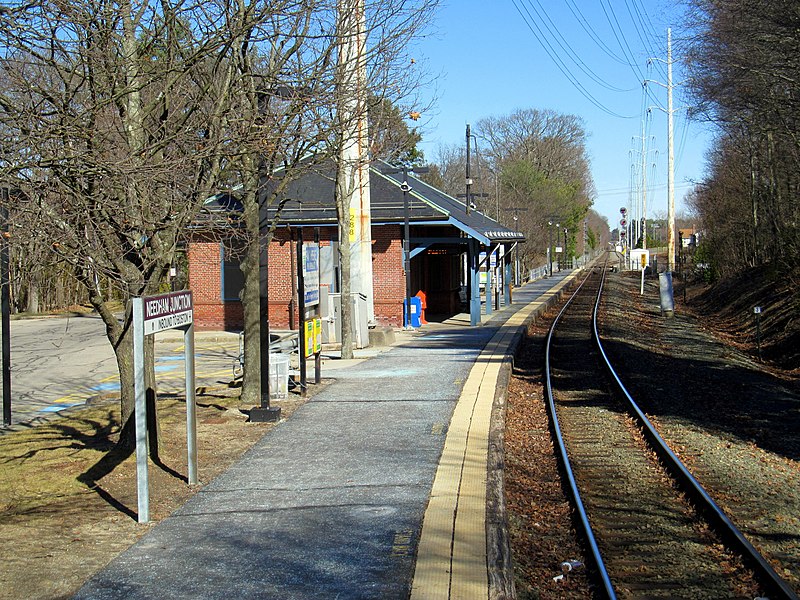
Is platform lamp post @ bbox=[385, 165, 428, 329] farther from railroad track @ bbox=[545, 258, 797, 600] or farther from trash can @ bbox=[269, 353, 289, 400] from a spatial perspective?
trash can @ bbox=[269, 353, 289, 400]

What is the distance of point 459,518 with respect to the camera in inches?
277

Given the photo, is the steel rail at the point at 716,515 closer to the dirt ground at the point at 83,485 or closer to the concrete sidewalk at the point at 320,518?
the concrete sidewalk at the point at 320,518

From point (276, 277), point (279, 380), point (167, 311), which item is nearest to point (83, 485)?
point (167, 311)

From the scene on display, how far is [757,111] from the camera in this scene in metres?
20.9

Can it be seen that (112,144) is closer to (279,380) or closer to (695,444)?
(279,380)

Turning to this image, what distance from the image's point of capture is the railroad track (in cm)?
639

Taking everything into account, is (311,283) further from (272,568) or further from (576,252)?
(576,252)

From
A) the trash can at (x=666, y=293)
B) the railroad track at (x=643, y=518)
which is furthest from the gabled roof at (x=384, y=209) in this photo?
the railroad track at (x=643, y=518)

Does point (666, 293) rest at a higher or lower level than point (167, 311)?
lower

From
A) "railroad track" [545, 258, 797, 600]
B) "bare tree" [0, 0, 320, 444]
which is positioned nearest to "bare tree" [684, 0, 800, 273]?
"railroad track" [545, 258, 797, 600]

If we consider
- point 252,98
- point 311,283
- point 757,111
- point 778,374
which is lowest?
point 778,374

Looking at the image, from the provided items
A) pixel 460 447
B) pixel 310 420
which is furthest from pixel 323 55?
pixel 460 447

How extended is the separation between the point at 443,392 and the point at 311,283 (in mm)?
2659

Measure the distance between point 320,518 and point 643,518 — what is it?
9.79 feet
